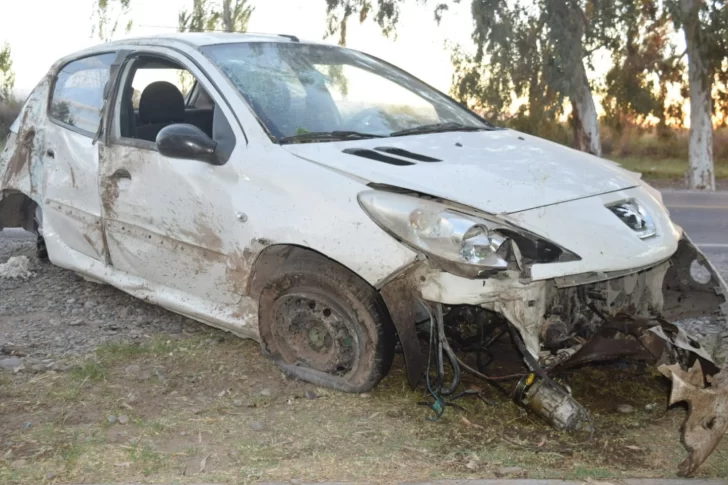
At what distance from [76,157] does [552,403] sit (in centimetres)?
338

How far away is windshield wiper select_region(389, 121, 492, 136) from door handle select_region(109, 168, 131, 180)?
5.14 ft

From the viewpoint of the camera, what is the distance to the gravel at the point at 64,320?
5.33 meters

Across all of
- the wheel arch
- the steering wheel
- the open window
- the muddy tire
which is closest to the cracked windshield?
the steering wheel

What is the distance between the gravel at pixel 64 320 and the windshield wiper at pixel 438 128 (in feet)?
6.07

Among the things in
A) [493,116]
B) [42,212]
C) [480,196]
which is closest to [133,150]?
[42,212]

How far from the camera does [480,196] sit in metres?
4.08

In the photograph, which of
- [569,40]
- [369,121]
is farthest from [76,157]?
[569,40]

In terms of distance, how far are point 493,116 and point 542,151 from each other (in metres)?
18.5

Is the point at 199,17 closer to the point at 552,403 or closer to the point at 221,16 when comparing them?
the point at 221,16

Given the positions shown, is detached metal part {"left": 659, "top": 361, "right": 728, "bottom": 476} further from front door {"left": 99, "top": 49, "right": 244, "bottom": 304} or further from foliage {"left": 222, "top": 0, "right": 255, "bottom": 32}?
foliage {"left": 222, "top": 0, "right": 255, "bottom": 32}

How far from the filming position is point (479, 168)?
14.5 feet

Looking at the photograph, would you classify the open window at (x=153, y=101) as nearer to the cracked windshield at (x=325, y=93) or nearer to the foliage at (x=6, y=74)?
the cracked windshield at (x=325, y=93)

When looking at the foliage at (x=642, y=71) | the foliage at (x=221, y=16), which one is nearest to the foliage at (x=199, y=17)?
the foliage at (x=221, y=16)

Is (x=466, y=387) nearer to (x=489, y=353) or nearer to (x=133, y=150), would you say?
(x=489, y=353)
